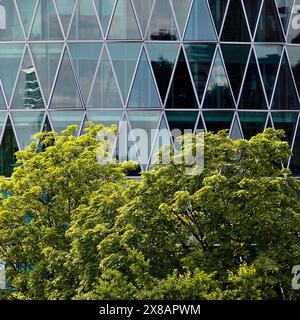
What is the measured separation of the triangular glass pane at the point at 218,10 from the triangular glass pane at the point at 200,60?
1111mm

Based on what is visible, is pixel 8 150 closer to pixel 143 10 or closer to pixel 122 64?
pixel 122 64

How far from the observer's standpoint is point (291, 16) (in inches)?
1786

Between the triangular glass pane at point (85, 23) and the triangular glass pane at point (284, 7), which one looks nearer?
the triangular glass pane at point (85, 23)

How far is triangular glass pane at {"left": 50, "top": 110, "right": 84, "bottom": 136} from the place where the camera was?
4491 cm

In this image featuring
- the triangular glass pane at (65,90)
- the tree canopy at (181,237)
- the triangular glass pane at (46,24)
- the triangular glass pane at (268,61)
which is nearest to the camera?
the tree canopy at (181,237)

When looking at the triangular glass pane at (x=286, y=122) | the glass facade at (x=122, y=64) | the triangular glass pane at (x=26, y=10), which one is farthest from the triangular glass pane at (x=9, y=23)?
the triangular glass pane at (x=286, y=122)

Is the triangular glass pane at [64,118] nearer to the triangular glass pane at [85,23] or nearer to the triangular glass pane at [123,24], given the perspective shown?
the triangular glass pane at [85,23]

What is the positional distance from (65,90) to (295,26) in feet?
34.7

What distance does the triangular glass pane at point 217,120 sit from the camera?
1770 inches

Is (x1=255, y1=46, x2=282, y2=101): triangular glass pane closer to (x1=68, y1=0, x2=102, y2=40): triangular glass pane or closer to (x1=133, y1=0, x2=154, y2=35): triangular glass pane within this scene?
(x1=133, y1=0, x2=154, y2=35): triangular glass pane

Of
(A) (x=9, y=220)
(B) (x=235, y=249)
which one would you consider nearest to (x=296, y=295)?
(B) (x=235, y=249)

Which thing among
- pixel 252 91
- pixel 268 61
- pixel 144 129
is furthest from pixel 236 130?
pixel 144 129

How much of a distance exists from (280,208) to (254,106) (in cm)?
1511

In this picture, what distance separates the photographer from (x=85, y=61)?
4478 cm
